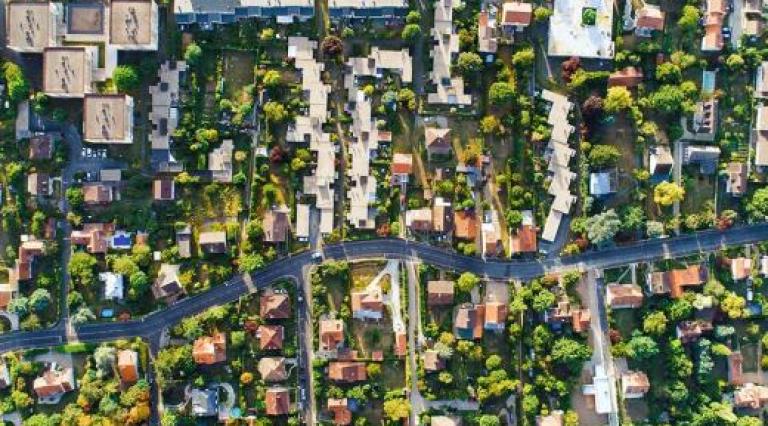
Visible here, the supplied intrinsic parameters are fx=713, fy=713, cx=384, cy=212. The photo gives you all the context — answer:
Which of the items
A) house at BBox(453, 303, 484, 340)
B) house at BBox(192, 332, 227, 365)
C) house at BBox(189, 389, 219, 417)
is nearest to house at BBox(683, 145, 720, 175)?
house at BBox(453, 303, 484, 340)

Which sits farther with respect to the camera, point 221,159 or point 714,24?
point 714,24

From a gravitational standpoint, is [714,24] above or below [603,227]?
above

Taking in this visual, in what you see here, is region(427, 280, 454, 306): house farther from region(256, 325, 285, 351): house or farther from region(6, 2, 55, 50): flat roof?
region(6, 2, 55, 50): flat roof

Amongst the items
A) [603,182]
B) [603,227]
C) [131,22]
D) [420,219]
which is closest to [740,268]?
[603,227]

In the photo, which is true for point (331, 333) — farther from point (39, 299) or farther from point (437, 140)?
point (39, 299)

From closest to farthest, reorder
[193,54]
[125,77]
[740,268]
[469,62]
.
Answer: [125,77] → [193,54] → [469,62] → [740,268]

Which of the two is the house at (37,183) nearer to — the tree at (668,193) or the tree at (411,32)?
the tree at (411,32)

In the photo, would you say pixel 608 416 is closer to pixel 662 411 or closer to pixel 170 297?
pixel 662 411
